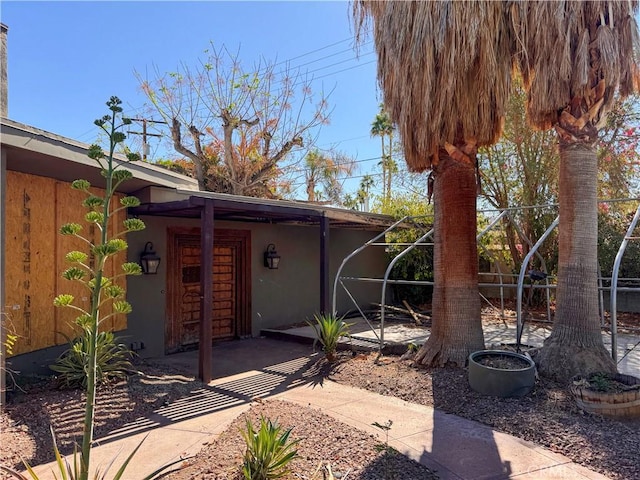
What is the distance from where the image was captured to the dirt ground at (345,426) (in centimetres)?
326

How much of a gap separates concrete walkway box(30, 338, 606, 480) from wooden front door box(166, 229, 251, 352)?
1.58 meters

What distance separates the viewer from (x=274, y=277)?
9445 mm

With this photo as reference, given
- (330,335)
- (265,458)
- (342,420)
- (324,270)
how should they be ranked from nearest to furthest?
1. (265,458)
2. (342,420)
3. (330,335)
4. (324,270)

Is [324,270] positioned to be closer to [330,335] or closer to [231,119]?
[330,335]

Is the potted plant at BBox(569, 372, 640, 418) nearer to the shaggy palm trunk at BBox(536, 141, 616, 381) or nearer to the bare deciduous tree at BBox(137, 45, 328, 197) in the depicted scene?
the shaggy palm trunk at BBox(536, 141, 616, 381)

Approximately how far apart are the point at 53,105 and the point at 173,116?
3.69 meters

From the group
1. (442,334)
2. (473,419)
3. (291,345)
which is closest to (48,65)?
(291,345)

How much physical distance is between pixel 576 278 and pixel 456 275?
1.39m

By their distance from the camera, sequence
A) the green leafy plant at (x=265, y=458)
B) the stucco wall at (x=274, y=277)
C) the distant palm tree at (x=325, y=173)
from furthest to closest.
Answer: the distant palm tree at (x=325, y=173) → the stucco wall at (x=274, y=277) → the green leafy plant at (x=265, y=458)

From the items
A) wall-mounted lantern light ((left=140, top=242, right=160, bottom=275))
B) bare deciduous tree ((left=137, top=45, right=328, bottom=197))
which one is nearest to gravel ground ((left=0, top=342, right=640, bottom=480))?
wall-mounted lantern light ((left=140, top=242, right=160, bottom=275))

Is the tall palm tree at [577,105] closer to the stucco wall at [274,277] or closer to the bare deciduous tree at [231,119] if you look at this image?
the stucco wall at [274,277]

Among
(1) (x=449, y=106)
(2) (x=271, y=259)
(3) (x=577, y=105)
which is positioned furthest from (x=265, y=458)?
(2) (x=271, y=259)

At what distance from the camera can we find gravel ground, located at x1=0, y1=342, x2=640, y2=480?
326 cm

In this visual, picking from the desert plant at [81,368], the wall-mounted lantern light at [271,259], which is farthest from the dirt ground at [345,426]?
the wall-mounted lantern light at [271,259]
